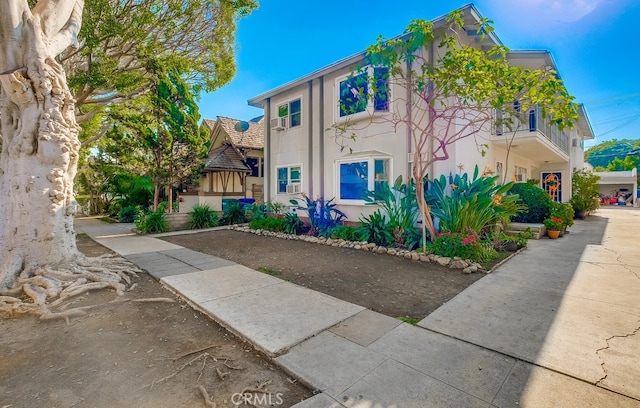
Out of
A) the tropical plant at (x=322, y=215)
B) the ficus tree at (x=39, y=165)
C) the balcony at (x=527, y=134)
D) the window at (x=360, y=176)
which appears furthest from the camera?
the tropical plant at (x=322, y=215)

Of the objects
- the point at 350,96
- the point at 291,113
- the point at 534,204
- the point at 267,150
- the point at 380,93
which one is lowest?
the point at 534,204

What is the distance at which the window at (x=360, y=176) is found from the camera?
932cm

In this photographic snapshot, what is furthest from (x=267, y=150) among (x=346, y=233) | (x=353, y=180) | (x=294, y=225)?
(x=346, y=233)

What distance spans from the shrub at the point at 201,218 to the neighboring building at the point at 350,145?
8.89ft

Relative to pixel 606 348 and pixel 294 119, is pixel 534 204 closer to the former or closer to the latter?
pixel 606 348

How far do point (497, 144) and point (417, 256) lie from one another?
662cm

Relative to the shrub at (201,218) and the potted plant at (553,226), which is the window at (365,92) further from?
the shrub at (201,218)

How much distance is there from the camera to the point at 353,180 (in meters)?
10.0

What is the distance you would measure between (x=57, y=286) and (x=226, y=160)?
12.3m

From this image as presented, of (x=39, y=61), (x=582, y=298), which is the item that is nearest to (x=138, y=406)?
(x=582, y=298)

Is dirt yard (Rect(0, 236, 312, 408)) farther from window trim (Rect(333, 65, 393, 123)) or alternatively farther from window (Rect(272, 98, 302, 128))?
window (Rect(272, 98, 302, 128))

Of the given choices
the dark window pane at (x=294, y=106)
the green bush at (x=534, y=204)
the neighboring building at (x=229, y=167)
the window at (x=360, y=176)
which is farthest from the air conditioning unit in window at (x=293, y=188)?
the green bush at (x=534, y=204)

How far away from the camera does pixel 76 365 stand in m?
2.73

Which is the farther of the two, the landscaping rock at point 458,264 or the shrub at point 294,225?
the shrub at point 294,225
